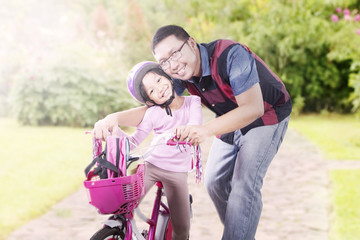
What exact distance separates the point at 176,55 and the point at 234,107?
1.87ft

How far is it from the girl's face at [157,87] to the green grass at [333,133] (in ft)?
19.6

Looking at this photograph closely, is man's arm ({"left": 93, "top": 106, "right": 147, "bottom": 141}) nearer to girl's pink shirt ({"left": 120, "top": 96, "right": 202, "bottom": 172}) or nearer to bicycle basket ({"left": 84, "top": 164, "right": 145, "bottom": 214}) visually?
girl's pink shirt ({"left": 120, "top": 96, "right": 202, "bottom": 172})

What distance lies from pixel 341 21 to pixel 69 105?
791 cm

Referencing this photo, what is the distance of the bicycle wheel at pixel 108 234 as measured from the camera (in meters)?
2.51

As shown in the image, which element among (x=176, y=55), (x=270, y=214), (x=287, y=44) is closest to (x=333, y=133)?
(x=287, y=44)

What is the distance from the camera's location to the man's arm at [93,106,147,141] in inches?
104

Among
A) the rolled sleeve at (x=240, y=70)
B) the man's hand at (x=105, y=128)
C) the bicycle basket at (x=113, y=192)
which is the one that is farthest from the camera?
the rolled sleeve at (x=240, y=70)

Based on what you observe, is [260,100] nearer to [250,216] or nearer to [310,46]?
[250,216]

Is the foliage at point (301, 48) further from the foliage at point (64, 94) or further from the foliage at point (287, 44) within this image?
the foliage at point (64, 94)

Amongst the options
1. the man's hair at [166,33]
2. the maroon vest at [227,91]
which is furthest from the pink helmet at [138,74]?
the maroon vest at [227,91]

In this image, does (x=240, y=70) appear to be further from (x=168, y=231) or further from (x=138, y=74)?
(x=168, y=231)

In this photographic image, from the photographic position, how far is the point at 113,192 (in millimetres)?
2342

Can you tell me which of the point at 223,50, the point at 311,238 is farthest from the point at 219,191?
the point at 311,238

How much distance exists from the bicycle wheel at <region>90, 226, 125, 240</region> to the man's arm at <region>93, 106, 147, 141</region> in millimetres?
457
